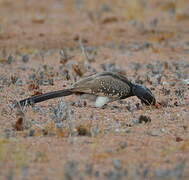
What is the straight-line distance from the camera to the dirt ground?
16.9 feet

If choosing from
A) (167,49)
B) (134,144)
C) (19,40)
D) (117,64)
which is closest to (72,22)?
(19,40)

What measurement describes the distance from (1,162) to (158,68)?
5.53 meters

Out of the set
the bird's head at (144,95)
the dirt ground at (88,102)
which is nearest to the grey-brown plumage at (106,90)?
the bird's head at (144,95)

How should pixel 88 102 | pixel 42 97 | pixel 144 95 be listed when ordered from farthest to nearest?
1. pixel 88 102
2. pixel 144 95
3. pixel 42 97

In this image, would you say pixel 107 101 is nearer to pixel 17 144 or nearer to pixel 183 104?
pixel 183 104

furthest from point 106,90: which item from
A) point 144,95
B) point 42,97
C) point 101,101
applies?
point 42,97

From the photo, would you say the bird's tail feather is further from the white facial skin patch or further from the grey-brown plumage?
the white facial skin patch

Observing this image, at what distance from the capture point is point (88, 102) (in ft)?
25.7

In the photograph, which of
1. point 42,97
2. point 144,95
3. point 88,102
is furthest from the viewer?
point 88,102

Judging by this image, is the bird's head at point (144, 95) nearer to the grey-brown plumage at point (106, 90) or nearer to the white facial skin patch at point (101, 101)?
the grey-brown plumage at point (106, 90)

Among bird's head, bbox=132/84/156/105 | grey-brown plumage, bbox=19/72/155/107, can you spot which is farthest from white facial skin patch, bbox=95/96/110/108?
bird's head, bbox=132/84/156/105

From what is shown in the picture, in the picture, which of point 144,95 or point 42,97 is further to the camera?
point 144,95

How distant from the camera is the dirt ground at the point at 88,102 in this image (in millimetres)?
5137

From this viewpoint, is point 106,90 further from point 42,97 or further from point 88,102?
point 42,97
